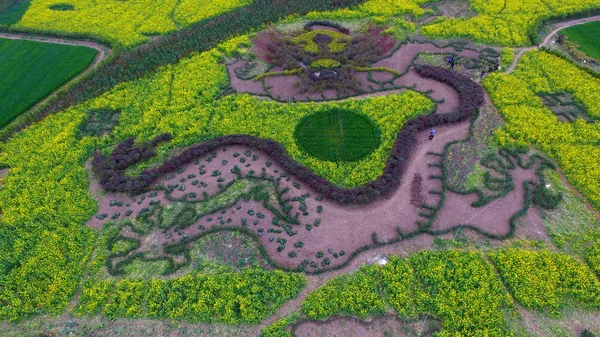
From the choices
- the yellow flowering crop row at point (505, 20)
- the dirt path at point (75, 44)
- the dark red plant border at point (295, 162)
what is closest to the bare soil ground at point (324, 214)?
the dark red plant border at point (295, 162)

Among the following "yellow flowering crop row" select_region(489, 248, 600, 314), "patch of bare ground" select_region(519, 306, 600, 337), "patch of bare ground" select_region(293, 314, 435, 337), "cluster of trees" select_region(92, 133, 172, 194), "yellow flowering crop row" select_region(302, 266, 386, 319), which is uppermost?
"cluster of trees" select_region(92, 133, 172, 194)

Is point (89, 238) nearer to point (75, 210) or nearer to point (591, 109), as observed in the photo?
point (75, 210)

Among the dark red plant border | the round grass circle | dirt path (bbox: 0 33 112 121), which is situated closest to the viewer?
the dark red plant border

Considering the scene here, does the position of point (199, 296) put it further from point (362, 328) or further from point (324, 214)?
point (324, 214)

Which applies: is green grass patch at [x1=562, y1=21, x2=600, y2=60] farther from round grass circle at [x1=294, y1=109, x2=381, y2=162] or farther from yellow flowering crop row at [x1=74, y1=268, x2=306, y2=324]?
yellow flowering crop row at [x1=74, y1=268, x2=306, y2=324]

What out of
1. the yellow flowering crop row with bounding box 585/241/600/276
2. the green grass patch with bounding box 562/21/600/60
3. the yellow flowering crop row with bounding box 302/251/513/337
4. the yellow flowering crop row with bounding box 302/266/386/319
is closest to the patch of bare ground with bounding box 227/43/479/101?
the green grass patch with bounding box 562/21/600/60
